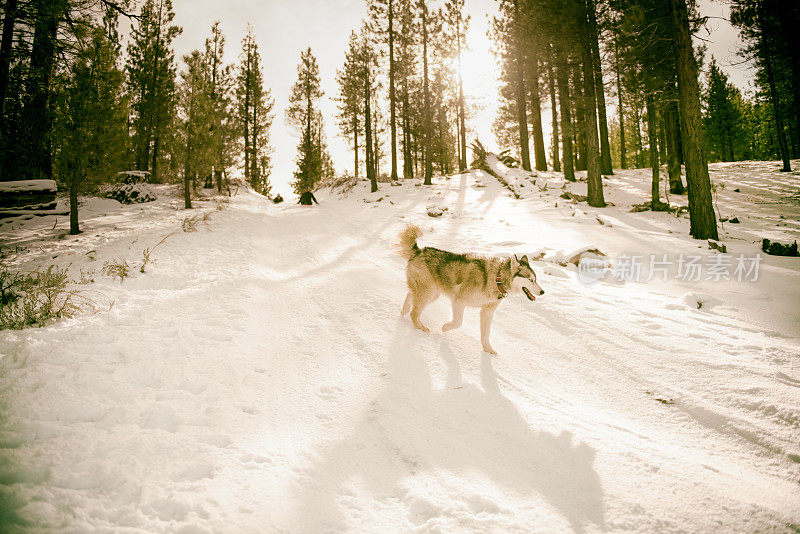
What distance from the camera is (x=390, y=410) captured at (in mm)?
3164

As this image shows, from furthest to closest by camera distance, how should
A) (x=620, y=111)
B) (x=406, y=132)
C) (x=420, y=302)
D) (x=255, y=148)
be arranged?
(x=406, y=132) < (x=255, y=148) < (x=620, y=111) < (x=420, y=302)

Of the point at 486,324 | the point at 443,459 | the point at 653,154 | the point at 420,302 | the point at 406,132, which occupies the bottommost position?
the point at 443,459

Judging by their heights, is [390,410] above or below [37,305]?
below

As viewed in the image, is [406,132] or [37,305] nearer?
[37,305]

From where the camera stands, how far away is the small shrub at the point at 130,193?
59.2 ft

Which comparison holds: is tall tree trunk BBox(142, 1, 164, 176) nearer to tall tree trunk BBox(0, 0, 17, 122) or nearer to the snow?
the snow

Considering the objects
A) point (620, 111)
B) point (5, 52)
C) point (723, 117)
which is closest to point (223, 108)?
point (5, 52)

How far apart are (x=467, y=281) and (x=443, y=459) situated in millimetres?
2399

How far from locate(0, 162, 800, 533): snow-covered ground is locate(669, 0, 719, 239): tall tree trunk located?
3.75 meters

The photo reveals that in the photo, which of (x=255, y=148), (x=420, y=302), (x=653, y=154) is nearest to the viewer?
(x=420, y=302)

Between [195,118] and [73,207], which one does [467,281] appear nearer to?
[73,207]

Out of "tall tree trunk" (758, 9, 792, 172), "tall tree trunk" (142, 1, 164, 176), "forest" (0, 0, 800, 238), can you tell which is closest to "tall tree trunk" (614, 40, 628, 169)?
"forest" (0, 0, 800, 238)

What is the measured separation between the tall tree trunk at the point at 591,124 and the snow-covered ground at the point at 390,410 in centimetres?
928

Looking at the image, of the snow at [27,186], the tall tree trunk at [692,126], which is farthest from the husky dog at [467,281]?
the snow at [27,186]
